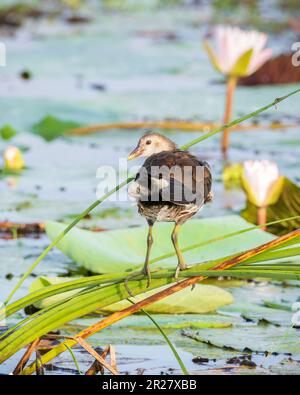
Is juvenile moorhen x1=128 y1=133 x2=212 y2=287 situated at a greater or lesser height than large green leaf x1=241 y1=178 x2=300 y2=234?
lesser

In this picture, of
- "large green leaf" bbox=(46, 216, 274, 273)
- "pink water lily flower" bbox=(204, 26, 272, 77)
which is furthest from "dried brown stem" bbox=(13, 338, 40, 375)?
"pink water lily flower" bbox=(204, 26, 272, 77)

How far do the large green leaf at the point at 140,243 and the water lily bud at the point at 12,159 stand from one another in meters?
1.58

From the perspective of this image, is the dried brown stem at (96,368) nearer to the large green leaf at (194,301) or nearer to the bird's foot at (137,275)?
the bird's foot at (137,275)

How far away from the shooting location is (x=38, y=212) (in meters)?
4.39

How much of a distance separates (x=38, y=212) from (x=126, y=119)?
6.54 feet

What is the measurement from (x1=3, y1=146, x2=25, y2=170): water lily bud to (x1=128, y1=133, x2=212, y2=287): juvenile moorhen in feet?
8.63

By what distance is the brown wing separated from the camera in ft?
7.38

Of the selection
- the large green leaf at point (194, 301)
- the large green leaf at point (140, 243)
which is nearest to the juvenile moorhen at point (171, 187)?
the large green leaf at point (194, 301)

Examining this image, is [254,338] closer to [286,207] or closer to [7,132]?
[286,207]

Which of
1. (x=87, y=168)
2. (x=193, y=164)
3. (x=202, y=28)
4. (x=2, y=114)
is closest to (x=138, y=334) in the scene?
(x=193, y=164)

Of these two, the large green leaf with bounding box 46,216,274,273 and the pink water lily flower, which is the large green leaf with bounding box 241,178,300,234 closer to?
the large green leaf with bounding box 46,216,274,273

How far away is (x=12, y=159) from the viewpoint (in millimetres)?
5078

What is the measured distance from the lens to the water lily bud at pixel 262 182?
386 centimetres
